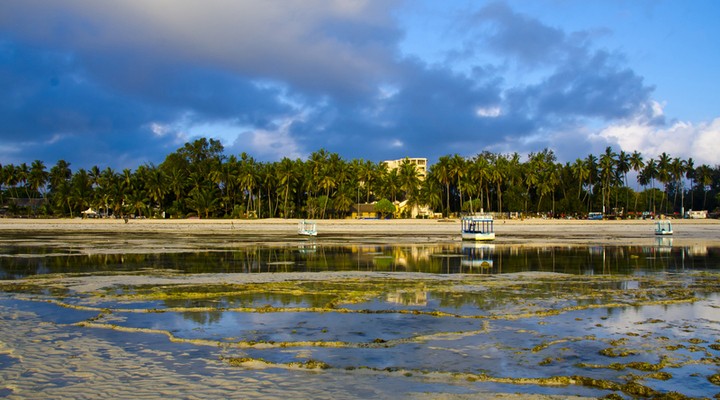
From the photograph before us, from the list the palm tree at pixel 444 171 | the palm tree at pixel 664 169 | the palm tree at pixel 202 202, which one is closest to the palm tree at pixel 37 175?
the palm tree at pixel 202 202

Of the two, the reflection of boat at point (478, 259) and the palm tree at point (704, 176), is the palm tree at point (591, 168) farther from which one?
the reflection of boat at point (478, 259)

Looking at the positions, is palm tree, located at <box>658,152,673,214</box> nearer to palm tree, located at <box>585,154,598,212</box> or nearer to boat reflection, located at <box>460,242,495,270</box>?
palm tree, located at <box>585,154,598,212</box>

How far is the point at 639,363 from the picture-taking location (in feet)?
36.0

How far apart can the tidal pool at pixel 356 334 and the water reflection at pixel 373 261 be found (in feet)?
5.86

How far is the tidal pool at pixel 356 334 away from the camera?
386 inches

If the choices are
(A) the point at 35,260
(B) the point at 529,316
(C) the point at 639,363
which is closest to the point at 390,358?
(C) the point at 639,363

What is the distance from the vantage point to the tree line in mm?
108938

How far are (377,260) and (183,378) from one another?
2448 centimetres

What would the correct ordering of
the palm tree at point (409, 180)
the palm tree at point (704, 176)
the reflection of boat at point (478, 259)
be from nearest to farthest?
the reflection of boat at point (478, 259) → the palm tree at point (409, 180) → the palm tree at point (704, 176)

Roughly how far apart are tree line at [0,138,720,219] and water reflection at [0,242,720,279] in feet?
221

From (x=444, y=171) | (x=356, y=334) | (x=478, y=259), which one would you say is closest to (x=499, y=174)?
(x=444, y=171)

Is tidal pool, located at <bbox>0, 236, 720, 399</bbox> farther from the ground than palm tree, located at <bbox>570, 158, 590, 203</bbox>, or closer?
closer

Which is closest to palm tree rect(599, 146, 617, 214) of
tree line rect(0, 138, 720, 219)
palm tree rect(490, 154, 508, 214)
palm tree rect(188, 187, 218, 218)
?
tree line rect(0, 138, 720, 219)

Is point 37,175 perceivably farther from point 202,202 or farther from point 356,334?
point 356,334
